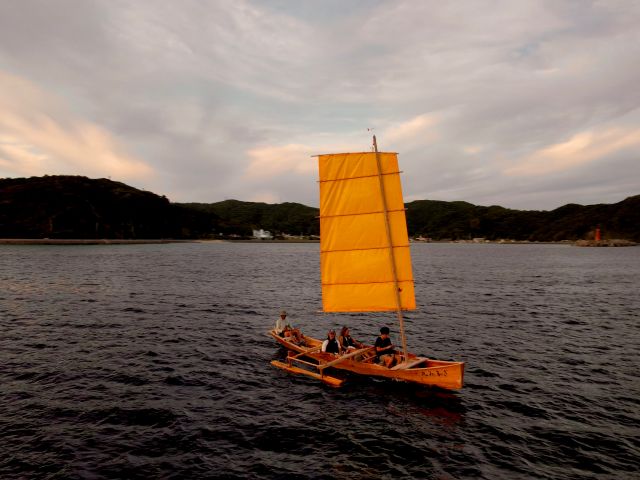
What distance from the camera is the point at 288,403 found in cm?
1877

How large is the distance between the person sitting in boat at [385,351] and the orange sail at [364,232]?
5.77 feet

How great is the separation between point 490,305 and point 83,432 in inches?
1727

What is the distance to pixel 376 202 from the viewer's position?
2120 cm

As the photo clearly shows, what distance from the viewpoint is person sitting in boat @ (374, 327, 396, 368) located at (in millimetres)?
21422

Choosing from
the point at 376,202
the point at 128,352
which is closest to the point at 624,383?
the point at 376,202

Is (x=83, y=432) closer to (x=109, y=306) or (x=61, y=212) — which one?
(x=109, y=306)

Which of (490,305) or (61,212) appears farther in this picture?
(61,212)

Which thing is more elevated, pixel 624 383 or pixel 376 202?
pixel 376 202

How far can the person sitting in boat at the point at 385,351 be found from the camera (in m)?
21.4

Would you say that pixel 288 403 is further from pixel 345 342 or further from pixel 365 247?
pixel 365 247

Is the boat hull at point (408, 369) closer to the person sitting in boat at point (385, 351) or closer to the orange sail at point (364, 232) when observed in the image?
the person sitting in boat at point (385, 351)

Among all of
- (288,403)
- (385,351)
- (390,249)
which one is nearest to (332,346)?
(385,351)

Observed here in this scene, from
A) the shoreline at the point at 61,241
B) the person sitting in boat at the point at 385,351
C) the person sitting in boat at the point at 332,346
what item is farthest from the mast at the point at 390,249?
the shoreline at the point at 61,241

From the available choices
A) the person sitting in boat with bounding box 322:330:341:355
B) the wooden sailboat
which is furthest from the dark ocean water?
the person sitting in boat with bounding box 322:330:341:355
